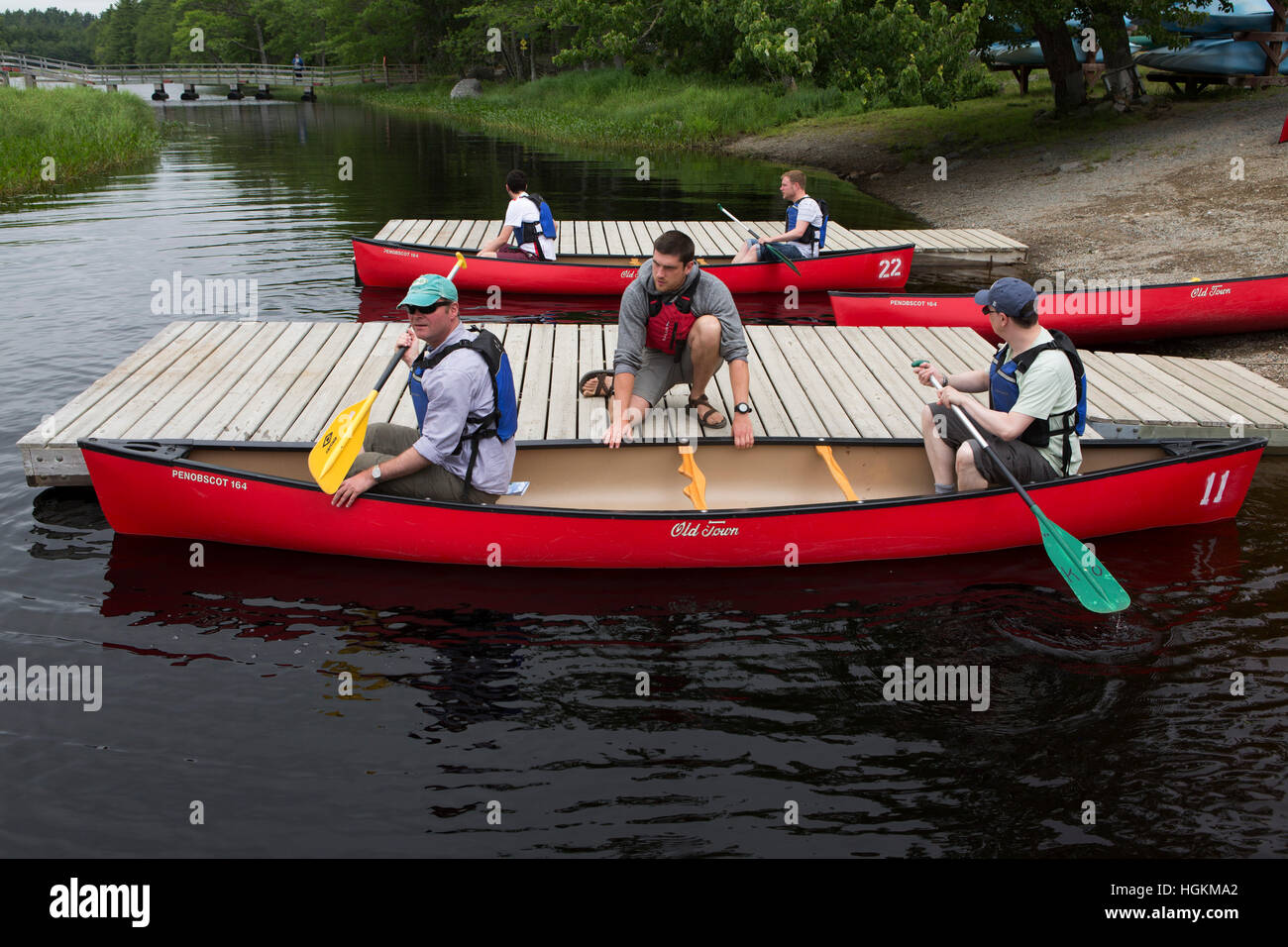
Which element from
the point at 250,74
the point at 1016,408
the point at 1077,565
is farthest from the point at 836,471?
the point at 250,74

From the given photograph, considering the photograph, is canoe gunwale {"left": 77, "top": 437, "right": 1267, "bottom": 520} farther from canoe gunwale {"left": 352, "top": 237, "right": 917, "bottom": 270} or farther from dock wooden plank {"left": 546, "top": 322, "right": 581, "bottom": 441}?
canoe gunwale {"left": 352, "top": 237, "right": 917, "bottom": 270}

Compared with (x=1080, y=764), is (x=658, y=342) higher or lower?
higher

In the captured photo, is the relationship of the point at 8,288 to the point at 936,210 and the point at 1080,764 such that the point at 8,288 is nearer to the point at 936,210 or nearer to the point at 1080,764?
the point at 1080,764

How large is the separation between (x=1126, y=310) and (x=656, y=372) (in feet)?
20.4

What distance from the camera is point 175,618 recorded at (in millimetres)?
6008

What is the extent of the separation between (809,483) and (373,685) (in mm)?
3446

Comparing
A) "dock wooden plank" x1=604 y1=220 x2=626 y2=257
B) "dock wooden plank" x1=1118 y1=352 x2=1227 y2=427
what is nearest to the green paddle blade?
"dock wooden plank" x1=1118 y1=352 x2=1227 y2=427

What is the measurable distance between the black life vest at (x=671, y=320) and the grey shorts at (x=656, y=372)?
148mm

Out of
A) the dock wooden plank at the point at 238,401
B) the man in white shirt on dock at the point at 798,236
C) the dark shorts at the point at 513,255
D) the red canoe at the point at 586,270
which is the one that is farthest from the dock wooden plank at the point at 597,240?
the dock wooden plank at the point at 238,401

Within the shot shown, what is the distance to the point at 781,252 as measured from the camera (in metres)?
13.0

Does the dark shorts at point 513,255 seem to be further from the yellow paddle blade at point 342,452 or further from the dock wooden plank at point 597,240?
the yellow paddle blade at point 342,452

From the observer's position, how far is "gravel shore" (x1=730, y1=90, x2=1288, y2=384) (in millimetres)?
12930
